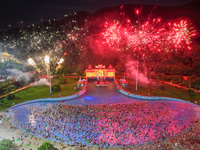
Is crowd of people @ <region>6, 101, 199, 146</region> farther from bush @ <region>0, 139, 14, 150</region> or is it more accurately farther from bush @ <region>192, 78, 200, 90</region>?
bush @ <region>192, 78, 200, 90</region>

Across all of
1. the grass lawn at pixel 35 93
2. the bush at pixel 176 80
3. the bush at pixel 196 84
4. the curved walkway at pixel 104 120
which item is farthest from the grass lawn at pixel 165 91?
the grass lawn at pixel 35 93

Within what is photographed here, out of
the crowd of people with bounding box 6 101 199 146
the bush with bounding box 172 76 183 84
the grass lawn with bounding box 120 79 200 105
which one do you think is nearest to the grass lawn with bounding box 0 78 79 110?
the crowd of people with bounding box 6 101 199 146

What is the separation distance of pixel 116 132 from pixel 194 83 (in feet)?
73.5

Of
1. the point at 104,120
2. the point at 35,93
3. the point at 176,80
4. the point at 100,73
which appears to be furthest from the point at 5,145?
the point at 176,80

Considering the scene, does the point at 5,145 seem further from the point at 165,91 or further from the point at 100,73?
the point at 100,73

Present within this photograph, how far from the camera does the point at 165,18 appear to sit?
77.8 m

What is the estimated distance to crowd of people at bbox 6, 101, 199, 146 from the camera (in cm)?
1778

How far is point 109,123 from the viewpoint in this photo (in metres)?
20.5

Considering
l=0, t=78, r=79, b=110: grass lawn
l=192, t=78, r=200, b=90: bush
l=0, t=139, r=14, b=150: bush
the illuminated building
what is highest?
the illuminated building

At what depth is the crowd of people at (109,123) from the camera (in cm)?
1778

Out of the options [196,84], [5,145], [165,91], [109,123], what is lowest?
[5,145]

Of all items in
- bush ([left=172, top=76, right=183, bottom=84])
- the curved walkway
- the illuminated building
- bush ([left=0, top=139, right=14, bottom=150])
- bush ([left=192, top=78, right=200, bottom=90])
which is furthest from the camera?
the illuminated building

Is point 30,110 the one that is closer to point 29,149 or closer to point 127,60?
point 29,149

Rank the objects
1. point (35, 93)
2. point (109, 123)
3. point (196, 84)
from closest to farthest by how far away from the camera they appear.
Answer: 1. point (109, 123)
2. point (35, 93)
3. point (196, 84)
